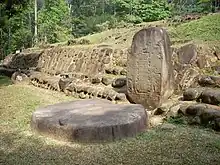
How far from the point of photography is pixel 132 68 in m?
6.39

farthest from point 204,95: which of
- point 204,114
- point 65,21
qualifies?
point 65,21

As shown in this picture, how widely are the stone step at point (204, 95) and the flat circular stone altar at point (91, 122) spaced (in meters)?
1.20

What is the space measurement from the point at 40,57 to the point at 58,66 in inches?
105

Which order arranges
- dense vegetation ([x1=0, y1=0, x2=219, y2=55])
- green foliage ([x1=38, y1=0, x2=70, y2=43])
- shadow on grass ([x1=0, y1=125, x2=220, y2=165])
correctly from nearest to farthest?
1. shadow on grass ([x1=0, y1=125, x2=220, y2=165])
2. dense vegetation ([x1=0, y1=0, x2=219, y2=55])
3. green foliage ([x1=38, y1=0, x2=70, y2=43])

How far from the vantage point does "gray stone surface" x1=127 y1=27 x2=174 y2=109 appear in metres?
5.98

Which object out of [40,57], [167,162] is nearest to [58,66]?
[40,57]

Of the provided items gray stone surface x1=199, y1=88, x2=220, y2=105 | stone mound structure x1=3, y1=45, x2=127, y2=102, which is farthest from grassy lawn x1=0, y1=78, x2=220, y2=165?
stone mound structure x1=3, y1=45, x2=127, y2=102

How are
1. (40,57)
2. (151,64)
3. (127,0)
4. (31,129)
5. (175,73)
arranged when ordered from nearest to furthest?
(31,129) < (151,64) < (175,73) < (40,57) < (127,0)

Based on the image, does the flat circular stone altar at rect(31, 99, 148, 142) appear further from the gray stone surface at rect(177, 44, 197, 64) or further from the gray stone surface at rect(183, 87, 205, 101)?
the gray stone surface at rect(177, 44, 197, 64)

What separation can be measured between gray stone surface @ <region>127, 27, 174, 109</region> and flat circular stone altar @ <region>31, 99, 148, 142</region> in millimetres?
856

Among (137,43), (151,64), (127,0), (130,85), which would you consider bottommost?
(130,85)

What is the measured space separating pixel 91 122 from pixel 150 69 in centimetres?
211

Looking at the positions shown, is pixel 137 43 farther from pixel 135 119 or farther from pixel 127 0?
pixel 127 0

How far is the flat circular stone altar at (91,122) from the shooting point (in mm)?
4363
